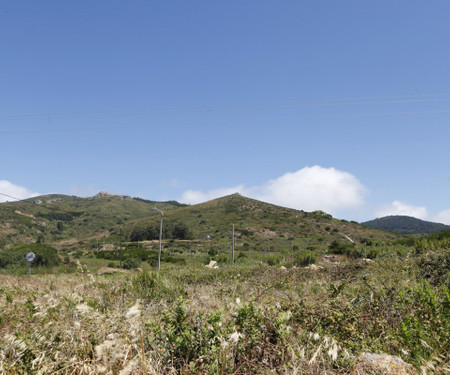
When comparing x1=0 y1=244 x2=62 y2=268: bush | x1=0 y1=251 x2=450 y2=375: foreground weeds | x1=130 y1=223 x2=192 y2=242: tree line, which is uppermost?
x1=130 y1=223 x2=192 y2=242: tree line

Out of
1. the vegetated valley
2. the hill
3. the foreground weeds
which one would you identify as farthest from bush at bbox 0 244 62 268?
the foreground weeds

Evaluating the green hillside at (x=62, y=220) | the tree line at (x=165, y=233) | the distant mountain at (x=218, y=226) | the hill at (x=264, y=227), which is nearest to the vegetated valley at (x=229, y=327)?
the distant mountain at (x=218, y=226)

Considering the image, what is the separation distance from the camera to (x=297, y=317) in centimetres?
385

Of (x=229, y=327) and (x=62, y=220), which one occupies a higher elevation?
(x=62, y=220)

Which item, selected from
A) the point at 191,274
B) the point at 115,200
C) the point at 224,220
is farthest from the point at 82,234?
the point at 191,274

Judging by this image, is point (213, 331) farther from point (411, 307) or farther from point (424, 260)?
point (424, 260)

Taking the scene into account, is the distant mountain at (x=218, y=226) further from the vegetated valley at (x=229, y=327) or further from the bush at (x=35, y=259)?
the vegetated valley at (x=229, y=327)

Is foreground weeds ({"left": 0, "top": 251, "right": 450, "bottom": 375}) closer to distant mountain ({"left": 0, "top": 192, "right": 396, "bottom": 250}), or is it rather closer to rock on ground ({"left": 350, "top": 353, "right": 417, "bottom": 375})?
rock on ground ({"left": 350, "top": 353, "right": 417, "bottom": 375})

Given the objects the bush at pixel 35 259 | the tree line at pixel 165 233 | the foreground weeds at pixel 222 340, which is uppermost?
the tree line at pixel 165 233

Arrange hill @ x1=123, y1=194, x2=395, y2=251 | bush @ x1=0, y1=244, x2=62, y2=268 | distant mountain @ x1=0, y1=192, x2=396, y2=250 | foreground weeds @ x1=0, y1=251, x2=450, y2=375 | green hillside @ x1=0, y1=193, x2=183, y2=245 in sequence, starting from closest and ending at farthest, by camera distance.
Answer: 1. foreground weeds @ x1=0, y1=251, x2=450, y2=375
2. bush @ x1=0, y1=244, x2=62, y2=268
3. hill @ x1=123, y1=194, x2=395, y2=251
4. distant mountain @ x1=0, y1=192, x2=396, y2=250
5. green hillside @ x1=0, y1=193, x2=183, y2=245

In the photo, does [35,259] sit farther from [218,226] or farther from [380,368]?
[218,226]

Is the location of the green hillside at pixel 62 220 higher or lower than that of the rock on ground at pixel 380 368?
higher

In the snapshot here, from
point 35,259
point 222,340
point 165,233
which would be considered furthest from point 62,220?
point 222,340

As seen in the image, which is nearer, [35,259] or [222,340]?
[222,340]
